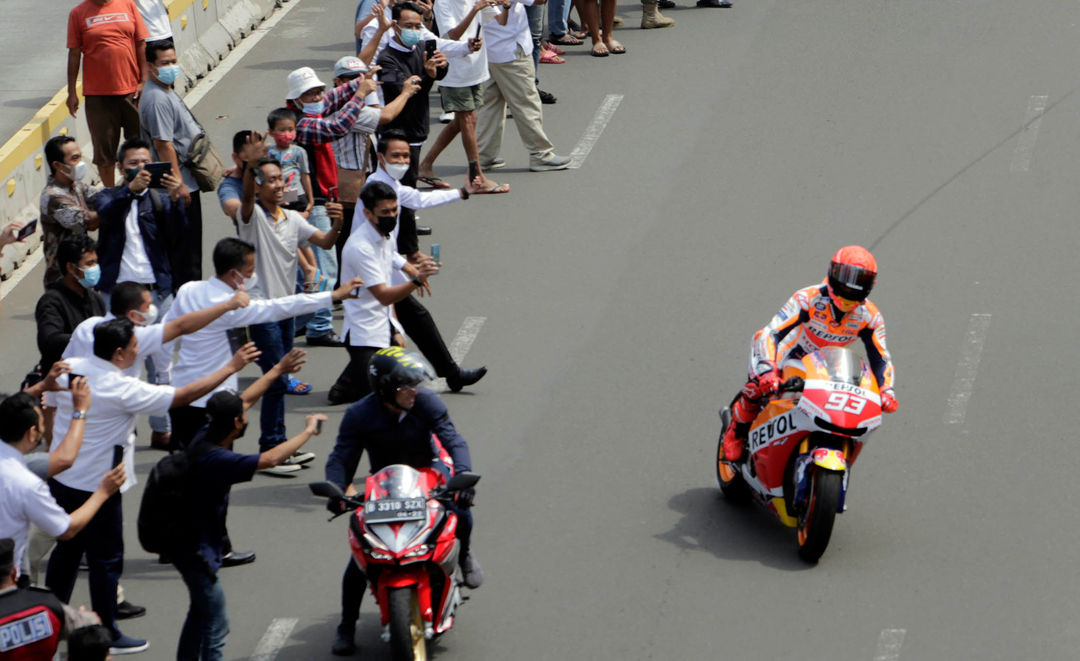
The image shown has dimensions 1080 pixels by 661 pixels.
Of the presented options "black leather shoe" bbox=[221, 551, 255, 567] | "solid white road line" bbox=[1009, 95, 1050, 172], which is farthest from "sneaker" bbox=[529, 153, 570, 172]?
"black leather shoe" bbox=[221, 551, 255, 567]

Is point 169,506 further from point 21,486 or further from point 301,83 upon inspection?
point 301,83

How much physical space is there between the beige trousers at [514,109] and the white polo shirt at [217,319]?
6.45m

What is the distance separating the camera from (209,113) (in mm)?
17781

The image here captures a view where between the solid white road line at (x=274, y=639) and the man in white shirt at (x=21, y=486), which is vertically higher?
the man in white shirt at (x=21, y=486)

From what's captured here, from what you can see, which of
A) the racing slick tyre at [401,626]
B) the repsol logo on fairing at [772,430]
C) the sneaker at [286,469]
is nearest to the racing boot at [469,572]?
the racing slick tyre at [401,626]

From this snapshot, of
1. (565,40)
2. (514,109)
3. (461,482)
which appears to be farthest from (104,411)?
(565,40)

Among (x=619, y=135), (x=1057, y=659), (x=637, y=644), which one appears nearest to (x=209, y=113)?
(x=619, y=135)

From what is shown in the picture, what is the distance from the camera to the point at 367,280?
36.8 ft

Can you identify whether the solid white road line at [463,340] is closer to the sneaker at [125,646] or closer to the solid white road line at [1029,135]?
the sneaker at [125,646]

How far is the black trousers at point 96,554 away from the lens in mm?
8992

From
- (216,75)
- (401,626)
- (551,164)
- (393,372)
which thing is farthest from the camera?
(216,75)

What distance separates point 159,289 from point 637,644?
16.9ft

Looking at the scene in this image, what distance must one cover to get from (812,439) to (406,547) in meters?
2.90

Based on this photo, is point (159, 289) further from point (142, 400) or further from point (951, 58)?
point (951, 58)
